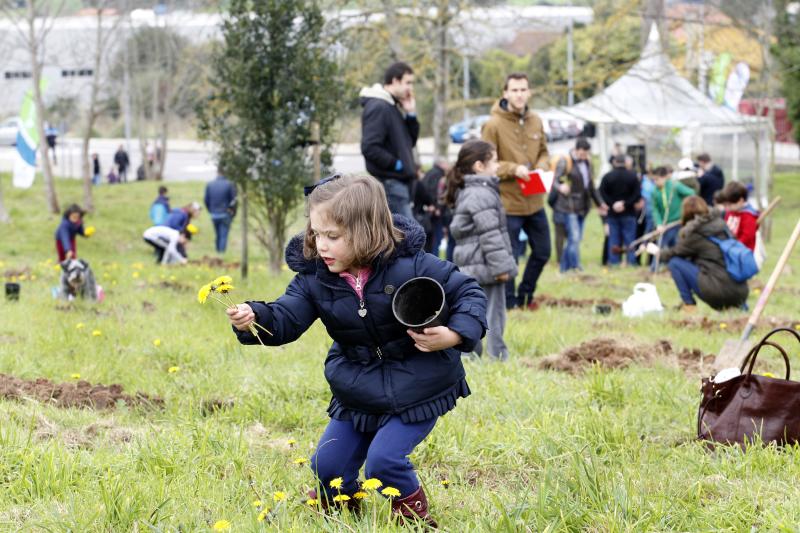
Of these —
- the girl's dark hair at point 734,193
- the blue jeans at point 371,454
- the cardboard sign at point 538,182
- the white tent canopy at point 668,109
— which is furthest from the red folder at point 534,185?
the white tent canopy at point 668,109

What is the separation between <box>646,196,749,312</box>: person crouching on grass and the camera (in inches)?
382

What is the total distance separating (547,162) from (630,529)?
584cm

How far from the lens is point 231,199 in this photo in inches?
742

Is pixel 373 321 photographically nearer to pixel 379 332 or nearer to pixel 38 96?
pixel 379 332

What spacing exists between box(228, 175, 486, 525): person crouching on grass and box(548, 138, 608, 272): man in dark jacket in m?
11.5

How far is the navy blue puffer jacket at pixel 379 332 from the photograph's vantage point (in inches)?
143

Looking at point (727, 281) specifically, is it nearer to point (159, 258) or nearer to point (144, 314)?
point (144, 314)

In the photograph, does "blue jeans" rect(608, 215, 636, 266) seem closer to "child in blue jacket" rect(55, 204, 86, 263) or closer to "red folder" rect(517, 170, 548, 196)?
"red folder" rect(517, 170, 548, 196)

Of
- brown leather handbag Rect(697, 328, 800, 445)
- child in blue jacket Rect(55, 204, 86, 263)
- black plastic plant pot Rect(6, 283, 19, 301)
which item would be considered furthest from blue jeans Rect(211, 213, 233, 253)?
brown leather handbag Rect(697, 328, 800, 445)

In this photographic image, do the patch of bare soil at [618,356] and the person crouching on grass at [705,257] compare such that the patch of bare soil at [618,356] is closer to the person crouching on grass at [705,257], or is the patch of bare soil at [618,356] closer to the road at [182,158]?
the person crouching on grass at [705,257]

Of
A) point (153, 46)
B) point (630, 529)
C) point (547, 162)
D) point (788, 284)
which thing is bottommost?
point (788, 284)

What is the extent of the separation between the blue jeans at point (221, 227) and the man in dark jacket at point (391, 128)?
10.5 metres

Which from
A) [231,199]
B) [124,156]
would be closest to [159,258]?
[231,199]

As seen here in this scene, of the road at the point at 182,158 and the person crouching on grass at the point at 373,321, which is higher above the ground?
the person crouching on grass at the point at 373,321
